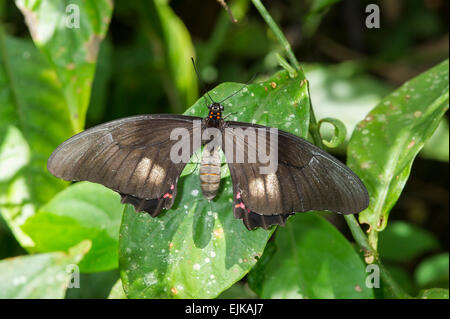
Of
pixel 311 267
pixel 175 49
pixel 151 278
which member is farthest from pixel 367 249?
pixel 175 49

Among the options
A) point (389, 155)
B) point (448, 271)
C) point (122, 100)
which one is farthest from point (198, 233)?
point (122, 100)

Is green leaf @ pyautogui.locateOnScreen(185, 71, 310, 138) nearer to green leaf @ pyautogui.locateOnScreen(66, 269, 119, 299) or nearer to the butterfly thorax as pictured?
the butterfly thorax

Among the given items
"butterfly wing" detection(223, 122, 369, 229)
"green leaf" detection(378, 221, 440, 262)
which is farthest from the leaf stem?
"green leaf" detection(378, 221, 440, 262)

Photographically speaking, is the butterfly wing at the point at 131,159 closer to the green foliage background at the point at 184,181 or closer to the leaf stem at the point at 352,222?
the green foliage background at the point at 184,181

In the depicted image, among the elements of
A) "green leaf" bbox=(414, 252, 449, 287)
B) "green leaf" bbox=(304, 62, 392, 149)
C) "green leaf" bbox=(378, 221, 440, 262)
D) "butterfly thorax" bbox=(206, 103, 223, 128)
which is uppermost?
"butterfly thorax" bbox=(206, 103, 223, 128)

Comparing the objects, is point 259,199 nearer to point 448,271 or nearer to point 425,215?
point 448,271

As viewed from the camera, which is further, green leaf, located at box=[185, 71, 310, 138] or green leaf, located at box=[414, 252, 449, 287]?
green leaf, located at box=[414, 252, 449, 287]

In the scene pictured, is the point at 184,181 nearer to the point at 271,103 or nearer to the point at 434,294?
the point at 271,103

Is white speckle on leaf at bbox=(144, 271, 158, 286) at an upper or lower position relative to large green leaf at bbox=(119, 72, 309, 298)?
lower
